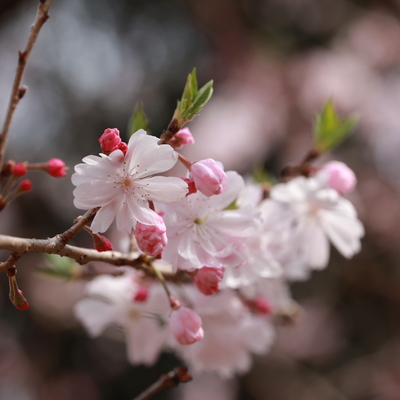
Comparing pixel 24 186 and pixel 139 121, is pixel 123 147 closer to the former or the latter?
pixel 24 186

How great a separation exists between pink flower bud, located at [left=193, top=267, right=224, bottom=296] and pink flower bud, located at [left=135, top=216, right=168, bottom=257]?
0.42 ft

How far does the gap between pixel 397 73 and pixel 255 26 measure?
1.41 meters

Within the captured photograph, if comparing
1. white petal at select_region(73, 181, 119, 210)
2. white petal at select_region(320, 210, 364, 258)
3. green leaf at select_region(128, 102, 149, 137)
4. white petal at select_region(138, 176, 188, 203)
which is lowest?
white petal at select_region(320, 210, 364, 258)

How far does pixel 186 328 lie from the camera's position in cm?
69

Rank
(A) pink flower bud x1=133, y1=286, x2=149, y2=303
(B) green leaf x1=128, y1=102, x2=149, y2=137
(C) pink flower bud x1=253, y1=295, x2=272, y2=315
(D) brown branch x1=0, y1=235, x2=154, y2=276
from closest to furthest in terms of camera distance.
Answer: (D) brown branch x1=0, y1=235, x2=154, y2=276
(B) green leaf x1=128, y1=102, x2=149, y2=137
(A) pink flower bud x1=133, y1=286, x2=149, y2=303
(C) pink flower bud x1=253, y1=295, x2=272, y2=315

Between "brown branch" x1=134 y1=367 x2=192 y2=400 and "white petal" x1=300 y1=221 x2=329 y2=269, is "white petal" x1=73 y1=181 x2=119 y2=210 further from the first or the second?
"white petal" x1=300 y1=221 x2=329 y2=269

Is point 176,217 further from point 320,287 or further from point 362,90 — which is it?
point 362,90

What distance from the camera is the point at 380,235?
314cm

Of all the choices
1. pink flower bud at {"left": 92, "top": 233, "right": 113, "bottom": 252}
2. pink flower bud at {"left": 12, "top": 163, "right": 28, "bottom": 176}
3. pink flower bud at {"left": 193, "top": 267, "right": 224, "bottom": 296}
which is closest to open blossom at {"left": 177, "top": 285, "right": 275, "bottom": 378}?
pink flower bud at {"left": 193, "top": 267, "right": 224, "bottom": 296}

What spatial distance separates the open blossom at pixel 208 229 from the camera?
0.66 metres

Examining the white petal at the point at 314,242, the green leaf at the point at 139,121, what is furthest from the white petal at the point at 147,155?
the white petal at the point at 314,242

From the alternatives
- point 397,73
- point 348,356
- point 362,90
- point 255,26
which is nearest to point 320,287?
point 348,356

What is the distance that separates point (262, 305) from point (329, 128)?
51cm

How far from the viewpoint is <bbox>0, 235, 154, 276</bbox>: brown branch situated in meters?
0.49
